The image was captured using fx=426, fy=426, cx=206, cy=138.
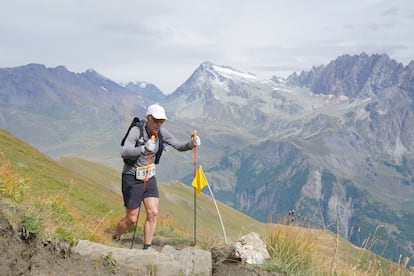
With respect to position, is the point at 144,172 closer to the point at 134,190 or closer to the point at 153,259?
the point at 134,190

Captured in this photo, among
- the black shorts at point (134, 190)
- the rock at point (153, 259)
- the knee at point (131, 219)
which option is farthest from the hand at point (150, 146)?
the rock at point (153, 259)

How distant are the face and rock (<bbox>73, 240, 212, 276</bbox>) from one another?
2986mm

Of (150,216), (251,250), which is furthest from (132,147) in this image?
(251,250)

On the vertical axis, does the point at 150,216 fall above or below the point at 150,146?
below

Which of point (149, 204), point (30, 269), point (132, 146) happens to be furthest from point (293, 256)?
point (30, 269)

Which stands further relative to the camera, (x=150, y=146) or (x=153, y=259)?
(x=150, y=146)

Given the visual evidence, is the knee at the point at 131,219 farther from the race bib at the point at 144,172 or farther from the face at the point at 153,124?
the face at the point at 153,124

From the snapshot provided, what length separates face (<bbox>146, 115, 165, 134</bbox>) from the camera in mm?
10430

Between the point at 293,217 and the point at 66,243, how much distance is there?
529cm

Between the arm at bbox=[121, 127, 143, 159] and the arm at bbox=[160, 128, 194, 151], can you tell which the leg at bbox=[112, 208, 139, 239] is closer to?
the arm at bbox=[121, 127, 143, 159]

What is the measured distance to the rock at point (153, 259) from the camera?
27.8 feet

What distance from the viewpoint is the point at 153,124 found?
10.5 m

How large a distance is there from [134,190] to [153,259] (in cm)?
210

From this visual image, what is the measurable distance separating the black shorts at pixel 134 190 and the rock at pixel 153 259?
153 centimetres
